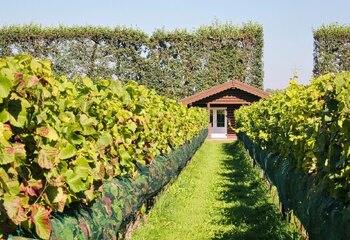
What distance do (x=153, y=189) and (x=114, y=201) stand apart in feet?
9.02

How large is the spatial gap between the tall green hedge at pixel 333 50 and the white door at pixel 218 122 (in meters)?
11.1

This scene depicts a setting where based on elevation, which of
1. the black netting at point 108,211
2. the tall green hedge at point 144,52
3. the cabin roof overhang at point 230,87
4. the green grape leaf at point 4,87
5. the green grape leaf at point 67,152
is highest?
the tall green hedge at point 144,52

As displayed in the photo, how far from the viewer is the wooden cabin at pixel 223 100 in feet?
117

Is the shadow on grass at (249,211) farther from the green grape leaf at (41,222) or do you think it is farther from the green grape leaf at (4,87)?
the green grape leaf at (4,87)

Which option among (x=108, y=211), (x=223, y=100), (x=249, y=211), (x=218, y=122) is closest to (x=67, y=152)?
(x=108, y=211)

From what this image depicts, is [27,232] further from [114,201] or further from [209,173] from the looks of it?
[209,173]

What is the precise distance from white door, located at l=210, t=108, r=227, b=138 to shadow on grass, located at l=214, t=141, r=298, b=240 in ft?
84.7

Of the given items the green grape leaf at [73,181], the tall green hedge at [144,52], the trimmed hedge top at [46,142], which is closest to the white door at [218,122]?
the tall green hedge at [144,52]

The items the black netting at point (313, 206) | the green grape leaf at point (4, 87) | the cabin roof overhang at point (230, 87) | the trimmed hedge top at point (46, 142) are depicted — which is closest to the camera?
the green grape leaf at point (4, 87)

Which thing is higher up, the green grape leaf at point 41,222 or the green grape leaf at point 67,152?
the green grape leaf at point 67,152

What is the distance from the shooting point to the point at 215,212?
968 centimetres

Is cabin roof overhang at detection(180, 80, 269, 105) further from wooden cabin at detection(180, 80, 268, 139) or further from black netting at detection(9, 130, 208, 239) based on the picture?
black netting at detection(9, 130, 208, 239)

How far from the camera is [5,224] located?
303 centimetres

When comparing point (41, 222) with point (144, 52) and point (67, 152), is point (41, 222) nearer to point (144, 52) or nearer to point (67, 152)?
point (67, 152)
